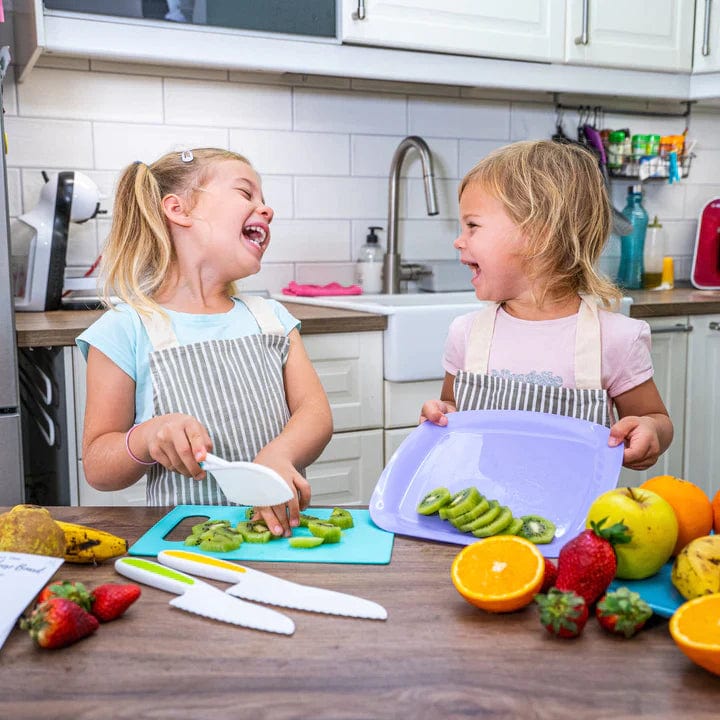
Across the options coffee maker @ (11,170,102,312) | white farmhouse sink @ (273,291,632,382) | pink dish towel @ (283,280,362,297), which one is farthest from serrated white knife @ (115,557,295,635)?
pink dish towel @ (283,280,362,297)

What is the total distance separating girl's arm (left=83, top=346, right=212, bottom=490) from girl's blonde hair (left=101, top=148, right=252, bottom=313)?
138 millimetres

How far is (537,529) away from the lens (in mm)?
836

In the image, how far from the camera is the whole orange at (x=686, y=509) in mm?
721

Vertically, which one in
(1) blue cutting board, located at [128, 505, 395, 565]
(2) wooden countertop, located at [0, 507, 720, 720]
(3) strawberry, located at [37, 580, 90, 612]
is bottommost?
(1) blue cutting board, located at [128, 505, 395, 565]

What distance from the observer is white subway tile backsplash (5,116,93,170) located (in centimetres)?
213

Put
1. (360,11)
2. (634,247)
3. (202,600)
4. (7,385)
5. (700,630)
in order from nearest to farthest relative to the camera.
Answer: (700,630), (202,600), (7,385), (360,11), (634,247)

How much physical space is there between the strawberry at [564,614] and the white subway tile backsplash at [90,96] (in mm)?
1980

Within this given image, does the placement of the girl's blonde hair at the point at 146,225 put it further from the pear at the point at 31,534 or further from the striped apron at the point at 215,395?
the pear at the point at 31,534

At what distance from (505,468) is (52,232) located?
4.57 ft

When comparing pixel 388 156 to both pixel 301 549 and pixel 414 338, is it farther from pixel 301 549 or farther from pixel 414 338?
pixel 301 549

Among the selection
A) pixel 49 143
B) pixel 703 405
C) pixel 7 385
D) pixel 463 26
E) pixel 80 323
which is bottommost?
pixel 703 405

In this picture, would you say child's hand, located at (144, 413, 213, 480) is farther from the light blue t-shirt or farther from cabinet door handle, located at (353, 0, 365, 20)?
cabinet door handle, located at (353, 0, 365, 20)

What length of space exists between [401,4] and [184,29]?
1.85ft

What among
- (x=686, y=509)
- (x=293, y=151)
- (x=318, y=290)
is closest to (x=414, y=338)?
(x=318, y=290)
